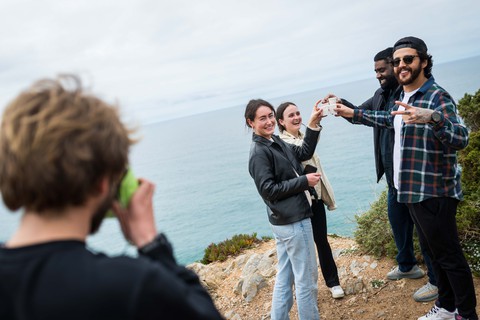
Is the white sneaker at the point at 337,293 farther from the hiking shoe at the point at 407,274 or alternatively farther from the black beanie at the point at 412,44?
the black beanie at the point at 412,44

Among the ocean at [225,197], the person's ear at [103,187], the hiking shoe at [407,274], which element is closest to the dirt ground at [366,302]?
the hiking shoe at [407,274]

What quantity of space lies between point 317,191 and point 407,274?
72.1 inches

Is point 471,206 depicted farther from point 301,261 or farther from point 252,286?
point 252,286

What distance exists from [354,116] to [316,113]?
450 mm

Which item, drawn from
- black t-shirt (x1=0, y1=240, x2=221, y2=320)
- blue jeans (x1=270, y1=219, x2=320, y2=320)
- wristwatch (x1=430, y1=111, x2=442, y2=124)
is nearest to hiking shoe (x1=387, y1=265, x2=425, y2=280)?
blue jeans (x1=270, y1=219, x2=320, y2=320)

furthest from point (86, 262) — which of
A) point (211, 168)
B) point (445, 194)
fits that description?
point (211, 168)

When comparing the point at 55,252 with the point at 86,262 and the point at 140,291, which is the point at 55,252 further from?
the point at 140,291

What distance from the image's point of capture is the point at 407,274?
5.51 meters

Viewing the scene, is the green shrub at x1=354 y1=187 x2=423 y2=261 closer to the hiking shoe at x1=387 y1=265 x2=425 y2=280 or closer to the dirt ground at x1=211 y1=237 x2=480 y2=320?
the dirt ground at x1=211 y1=237 x2=480 y2=320

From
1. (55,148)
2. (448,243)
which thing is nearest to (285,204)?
(448,243)

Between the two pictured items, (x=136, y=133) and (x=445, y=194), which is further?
(x=445, y=194)

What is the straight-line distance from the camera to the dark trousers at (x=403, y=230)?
503cm

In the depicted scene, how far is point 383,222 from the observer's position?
22.6 ft

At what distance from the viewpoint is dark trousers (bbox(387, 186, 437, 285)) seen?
5.03 metres
